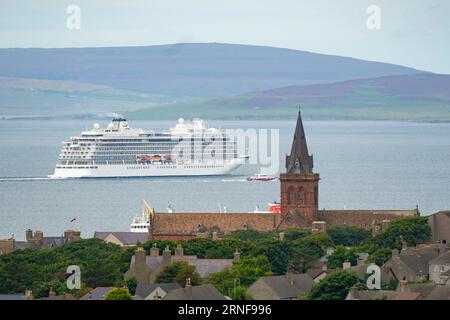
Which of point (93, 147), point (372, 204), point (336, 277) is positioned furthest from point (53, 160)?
point (336, 277)

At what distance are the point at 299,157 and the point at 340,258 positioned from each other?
20.6 meters

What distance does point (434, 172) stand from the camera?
126000mm


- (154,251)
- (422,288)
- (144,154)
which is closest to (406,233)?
(154,251)

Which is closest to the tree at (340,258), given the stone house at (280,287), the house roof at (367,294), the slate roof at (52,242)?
the stone house at (280,287)

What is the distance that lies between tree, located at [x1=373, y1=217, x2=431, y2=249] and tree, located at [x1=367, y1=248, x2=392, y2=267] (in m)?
5.91

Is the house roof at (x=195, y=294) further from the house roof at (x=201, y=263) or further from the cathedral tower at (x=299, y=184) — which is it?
the cathedral tower at (x=299, y=184)

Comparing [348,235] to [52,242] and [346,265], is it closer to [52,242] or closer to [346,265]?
[52,242]

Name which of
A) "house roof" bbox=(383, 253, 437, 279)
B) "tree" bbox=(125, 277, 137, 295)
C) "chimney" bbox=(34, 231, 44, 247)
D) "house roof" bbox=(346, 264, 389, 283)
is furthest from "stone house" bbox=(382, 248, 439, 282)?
"chimney" bbox=(34, 231, 44, 247)

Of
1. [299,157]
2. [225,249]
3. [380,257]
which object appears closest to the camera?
[380,257]

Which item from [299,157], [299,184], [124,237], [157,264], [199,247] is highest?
[299,157]

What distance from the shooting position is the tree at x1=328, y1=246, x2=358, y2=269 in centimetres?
4553

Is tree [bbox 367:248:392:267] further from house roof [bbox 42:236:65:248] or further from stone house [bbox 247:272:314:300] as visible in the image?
house roof [bbox 42:236:65:248]

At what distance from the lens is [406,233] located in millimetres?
54594

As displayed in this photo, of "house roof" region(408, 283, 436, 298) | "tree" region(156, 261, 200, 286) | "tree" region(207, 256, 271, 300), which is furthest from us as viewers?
"tree" region(156, 261, 200, 286)
